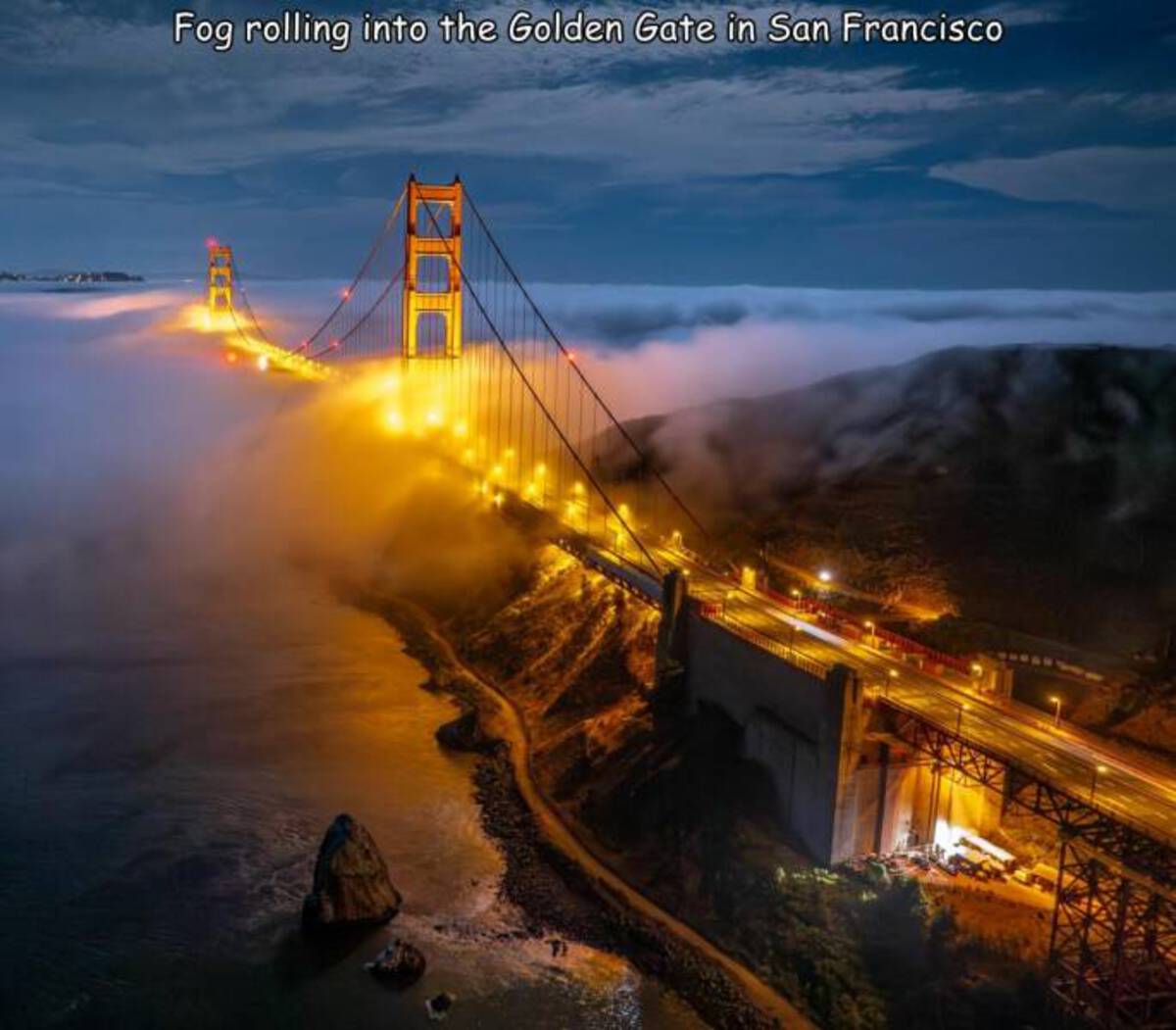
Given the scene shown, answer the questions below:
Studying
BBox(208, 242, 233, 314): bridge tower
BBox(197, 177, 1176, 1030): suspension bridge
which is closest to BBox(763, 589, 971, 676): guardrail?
BBox(197, 177, 1176, 1030): suspension bridge

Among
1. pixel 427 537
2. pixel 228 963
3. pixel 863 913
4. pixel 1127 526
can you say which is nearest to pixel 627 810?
pixel 863 913

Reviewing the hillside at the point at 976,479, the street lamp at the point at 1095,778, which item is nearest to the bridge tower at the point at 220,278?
the hillside at the point at 976,479

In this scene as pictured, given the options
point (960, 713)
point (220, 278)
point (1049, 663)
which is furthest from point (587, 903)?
point (220, 278)

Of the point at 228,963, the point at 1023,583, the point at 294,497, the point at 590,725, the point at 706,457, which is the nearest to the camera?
the point at 228,963

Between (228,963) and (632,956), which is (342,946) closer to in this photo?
(228,963)

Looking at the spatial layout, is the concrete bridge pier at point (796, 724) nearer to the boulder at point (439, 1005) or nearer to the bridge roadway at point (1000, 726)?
the bridge roadway at point (1000, 726)

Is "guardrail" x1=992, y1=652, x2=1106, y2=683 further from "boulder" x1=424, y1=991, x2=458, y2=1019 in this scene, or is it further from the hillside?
"boulder" x1=424, y1=991, x2=458, y2=1019

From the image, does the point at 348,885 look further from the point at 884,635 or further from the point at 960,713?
the point at 884,635
